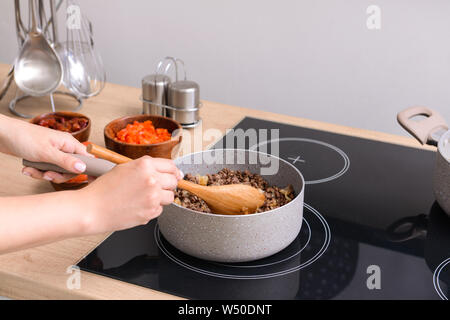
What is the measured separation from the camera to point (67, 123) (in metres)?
1.19

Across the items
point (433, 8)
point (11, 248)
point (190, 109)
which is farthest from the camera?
point (433, 8)

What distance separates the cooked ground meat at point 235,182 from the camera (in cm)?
92

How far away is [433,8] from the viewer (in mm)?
1796

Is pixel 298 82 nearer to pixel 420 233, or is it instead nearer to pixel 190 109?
pixel 190 109

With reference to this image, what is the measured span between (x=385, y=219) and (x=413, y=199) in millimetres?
115

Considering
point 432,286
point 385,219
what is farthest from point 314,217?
Result: point 432,286

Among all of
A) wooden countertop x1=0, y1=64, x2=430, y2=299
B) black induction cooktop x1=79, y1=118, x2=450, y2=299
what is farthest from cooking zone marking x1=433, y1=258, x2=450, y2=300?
wooden countertop x1=0, y1=64, x2=430, y2=299

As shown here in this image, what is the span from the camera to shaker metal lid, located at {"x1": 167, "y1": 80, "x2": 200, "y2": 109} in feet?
4.33

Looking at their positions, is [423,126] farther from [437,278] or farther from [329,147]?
[437,278]

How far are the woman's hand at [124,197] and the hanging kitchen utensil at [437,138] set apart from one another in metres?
0.51

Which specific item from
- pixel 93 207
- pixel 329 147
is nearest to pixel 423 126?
pixel 329 147

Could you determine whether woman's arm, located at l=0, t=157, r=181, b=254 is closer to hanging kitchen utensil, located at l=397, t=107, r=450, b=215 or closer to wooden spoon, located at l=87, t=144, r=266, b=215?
wooden spoon, located at l=87, t=144, r=266, b=215

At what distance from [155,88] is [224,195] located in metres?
0.56

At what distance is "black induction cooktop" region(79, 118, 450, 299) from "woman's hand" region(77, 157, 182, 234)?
14 centimetres
